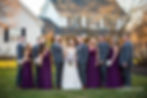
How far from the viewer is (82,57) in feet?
24.2

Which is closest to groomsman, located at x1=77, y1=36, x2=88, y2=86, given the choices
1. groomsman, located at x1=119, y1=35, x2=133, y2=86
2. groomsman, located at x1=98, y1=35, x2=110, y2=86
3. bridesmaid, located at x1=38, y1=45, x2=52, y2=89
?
groomsman, located at x1=98, y1=35, x2=110, y2=86

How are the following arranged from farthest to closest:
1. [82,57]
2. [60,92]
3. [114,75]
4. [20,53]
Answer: [114,75] → [82,57] → [60,92] → [20,53]

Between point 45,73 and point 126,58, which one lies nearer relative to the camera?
point 45,73

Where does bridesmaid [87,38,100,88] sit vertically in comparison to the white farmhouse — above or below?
below

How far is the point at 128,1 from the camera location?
7531mm

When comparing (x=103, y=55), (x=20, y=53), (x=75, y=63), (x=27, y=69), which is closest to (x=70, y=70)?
(x=75, y=63)

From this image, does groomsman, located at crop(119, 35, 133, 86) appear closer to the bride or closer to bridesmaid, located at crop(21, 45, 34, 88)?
the bride

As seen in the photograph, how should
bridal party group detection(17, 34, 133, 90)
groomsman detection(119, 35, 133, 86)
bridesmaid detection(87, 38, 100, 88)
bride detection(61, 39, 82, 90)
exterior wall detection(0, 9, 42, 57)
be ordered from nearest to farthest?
exterior wall detection(0, 9, 42, 57) < bridal party group detection(17, 34, 133, 90) < bride detection(61, 39, 82, 90) < bridesmaid detection(87, 38, 100, 88) < groomsman detection(119, 35, 133, 86)

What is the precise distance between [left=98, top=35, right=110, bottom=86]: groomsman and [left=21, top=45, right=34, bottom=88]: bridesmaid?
1.64 meters

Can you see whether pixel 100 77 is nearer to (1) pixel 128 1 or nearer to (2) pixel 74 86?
(2) pixel 74 86

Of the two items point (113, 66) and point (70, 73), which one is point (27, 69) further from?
point (113, 66)

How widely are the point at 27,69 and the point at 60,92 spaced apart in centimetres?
93

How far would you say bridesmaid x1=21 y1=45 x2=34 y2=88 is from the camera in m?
7.17

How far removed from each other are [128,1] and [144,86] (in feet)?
6.93
